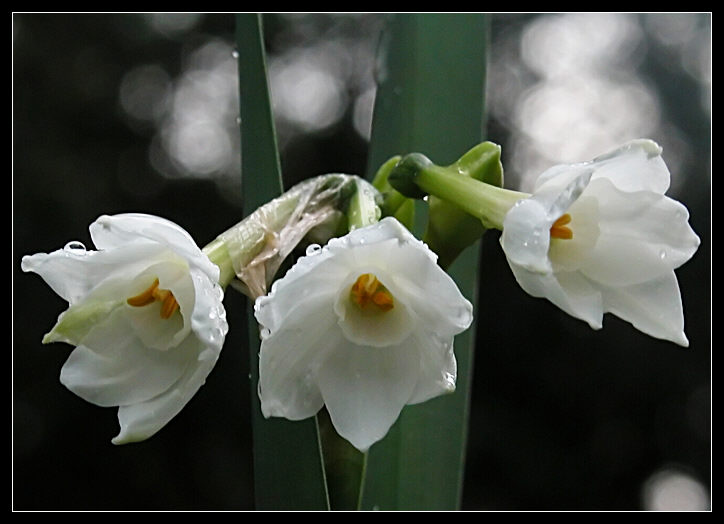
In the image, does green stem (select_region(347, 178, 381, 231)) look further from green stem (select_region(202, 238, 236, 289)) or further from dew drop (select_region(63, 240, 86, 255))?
dew drop (select_region(63, 240, 86, 255))

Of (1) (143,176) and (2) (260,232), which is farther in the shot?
(1) (143,176)

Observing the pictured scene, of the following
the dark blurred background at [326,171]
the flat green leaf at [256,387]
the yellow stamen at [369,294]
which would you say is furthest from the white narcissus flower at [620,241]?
the dark blurred background at [326,171]

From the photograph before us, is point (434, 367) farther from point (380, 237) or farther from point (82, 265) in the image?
point (82, 265)

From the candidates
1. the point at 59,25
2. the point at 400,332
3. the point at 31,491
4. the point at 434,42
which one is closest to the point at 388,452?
the point at 400,332

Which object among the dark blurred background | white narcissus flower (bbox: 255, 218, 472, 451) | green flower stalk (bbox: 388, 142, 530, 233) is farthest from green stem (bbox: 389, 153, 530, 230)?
the dark blurred background

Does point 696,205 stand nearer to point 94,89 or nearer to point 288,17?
point 288,17

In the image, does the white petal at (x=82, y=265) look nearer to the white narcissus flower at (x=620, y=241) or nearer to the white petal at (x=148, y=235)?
the white petal at (x=148, y=235)
